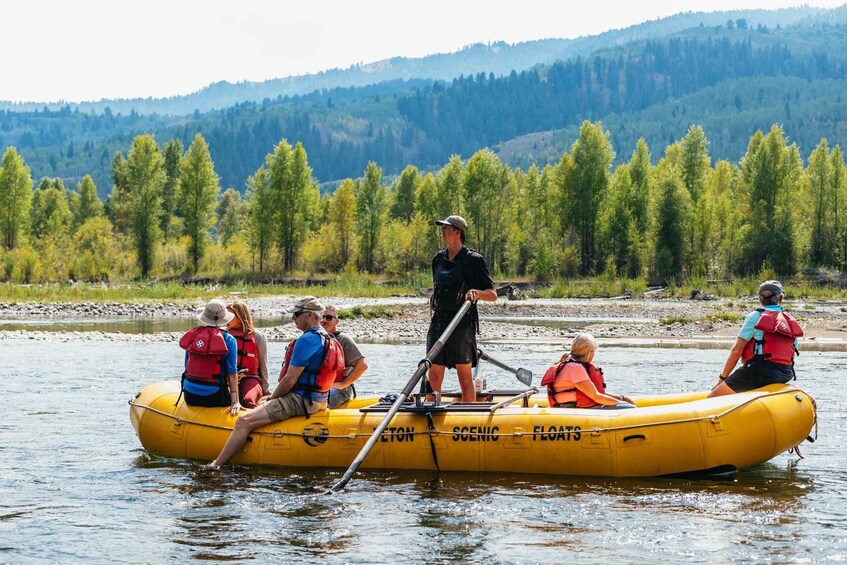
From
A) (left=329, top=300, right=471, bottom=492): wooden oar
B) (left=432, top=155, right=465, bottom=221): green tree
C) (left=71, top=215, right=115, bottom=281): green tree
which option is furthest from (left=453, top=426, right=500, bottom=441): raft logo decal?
(left=432, top=155, right=465, bottom=221): green tree

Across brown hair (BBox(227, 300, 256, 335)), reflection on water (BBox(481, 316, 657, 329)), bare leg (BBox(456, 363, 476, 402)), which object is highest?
brown hair (BBox(227, 300, 256, 335))

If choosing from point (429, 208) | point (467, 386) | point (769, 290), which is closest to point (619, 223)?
point (429, 208)

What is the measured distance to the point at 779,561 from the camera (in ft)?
27.6

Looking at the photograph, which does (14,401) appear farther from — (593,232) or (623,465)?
(593,232)

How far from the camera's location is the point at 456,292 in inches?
482

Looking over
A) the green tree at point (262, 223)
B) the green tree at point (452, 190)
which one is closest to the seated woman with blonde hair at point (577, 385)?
the green tree at point (452, 190)

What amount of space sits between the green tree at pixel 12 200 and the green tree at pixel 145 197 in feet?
25.9

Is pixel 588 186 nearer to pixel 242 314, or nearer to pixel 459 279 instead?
pixel 459 279

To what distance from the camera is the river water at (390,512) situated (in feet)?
29.0

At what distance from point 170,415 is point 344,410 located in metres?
2.22

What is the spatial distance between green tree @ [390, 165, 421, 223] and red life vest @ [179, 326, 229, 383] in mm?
89132

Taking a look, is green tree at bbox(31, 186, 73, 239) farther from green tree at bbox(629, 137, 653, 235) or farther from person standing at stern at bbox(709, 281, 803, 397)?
person standing at stern at bbox(709, 281, 803, 397)

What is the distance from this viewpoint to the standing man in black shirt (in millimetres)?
12148

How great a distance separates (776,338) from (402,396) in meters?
4.45
